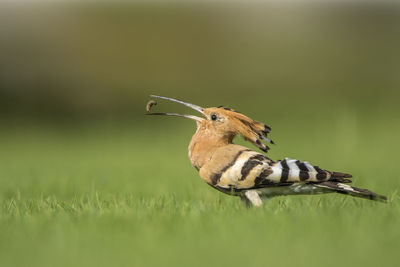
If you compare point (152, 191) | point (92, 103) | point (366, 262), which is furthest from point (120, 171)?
point (92, 103)

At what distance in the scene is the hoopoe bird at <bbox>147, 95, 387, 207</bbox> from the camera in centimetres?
439

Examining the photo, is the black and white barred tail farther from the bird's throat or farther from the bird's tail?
the bird's throat

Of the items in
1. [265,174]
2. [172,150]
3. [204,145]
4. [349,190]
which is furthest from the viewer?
[172,150]

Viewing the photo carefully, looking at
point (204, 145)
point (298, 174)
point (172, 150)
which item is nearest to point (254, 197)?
point (298, 174)

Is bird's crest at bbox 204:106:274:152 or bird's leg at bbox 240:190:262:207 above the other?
bird's crest at bbox 204:106:274:152

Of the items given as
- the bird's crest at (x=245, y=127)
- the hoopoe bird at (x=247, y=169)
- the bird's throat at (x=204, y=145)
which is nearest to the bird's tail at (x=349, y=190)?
the hoopoe bird at (x=247, y=169)

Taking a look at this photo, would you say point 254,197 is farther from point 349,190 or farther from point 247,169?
point 349,190

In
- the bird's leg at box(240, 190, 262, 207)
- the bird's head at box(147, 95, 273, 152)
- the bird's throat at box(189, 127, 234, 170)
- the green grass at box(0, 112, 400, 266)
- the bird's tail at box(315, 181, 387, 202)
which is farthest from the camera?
the bird's head at box(147, 95, 273, 152)

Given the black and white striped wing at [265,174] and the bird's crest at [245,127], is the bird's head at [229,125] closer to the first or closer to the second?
the bird's crest at [245,127]

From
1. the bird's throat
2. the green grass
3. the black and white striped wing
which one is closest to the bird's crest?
the bird's throat

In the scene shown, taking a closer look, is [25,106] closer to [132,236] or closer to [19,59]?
[19,59]

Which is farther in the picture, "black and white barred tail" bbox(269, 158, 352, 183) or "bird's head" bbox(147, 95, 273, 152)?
"bird's head" bbox(147, 95, 273, 152)

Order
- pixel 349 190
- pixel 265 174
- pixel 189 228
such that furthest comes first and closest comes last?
pixel 265 174 < pixel 349 190 < pixel 189 228

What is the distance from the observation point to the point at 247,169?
4.48 meters
